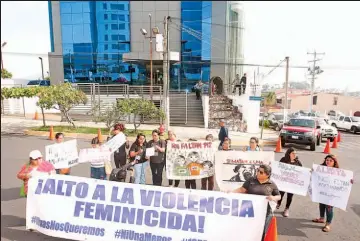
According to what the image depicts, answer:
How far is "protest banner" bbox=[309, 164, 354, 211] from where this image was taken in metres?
4.96

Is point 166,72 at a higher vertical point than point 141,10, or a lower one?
lower

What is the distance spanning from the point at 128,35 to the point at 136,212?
27.6 metres

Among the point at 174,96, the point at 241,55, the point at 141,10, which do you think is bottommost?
the point at 174,96

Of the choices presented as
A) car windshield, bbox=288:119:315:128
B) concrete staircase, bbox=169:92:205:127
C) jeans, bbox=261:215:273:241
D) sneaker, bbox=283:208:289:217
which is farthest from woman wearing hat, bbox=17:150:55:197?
car windshield, bbox=288:119:315:128

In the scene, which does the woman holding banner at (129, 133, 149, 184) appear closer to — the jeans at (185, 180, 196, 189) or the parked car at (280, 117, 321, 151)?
the jeans at (185, 180, 196, 189)

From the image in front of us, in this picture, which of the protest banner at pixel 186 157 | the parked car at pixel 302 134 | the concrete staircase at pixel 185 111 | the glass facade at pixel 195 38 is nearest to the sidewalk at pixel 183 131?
the concrete staircase at pixel 185 111

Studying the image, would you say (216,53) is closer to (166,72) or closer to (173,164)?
(166,72)

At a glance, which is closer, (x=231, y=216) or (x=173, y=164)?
(x=231, y=216)

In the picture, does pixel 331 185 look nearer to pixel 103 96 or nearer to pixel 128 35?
pixel 103 96

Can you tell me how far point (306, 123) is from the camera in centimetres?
1391

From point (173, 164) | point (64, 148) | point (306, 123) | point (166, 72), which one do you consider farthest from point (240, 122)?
point (64, 148)

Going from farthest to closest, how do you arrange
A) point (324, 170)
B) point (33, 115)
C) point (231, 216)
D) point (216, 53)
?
1. point (216, 53)
2. point (33, 115)
3. point (324, 170)
4. point (231, 216)

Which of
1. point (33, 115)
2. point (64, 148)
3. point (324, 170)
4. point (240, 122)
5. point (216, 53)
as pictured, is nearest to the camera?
point (324, 170)

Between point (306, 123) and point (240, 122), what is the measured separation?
14.2ft
